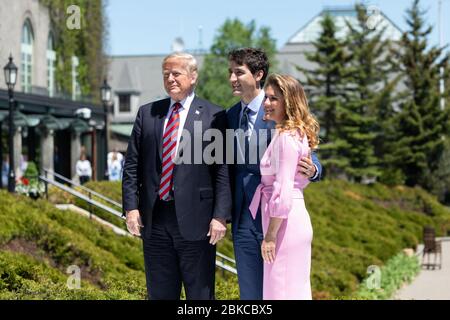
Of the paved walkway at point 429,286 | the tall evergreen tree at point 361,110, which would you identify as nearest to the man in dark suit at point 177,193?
the paved walkway at point 429,286

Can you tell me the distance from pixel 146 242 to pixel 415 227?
30134 millimetres

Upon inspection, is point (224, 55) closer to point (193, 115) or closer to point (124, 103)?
point (124, 103)

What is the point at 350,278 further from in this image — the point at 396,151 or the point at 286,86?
the point at 396,151

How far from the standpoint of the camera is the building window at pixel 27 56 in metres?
35.8

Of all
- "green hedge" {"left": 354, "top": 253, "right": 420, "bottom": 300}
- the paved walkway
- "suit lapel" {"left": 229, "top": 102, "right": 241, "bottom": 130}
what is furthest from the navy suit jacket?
the paved walkway

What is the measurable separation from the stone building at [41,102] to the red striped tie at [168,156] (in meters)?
23.6

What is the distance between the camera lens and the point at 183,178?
19.2 feet

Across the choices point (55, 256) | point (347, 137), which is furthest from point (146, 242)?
point (347, 137)

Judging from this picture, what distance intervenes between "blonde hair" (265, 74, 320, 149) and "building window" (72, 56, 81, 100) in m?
35.3

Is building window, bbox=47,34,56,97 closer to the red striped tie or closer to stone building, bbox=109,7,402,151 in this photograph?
stone building, bbox=109,7,402,151

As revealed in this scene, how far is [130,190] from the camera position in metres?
5.89

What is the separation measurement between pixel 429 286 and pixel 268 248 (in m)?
18.1

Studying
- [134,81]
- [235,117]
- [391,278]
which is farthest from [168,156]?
[134,81]

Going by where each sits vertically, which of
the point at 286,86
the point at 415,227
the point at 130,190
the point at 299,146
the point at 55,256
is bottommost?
the point at 415,227
